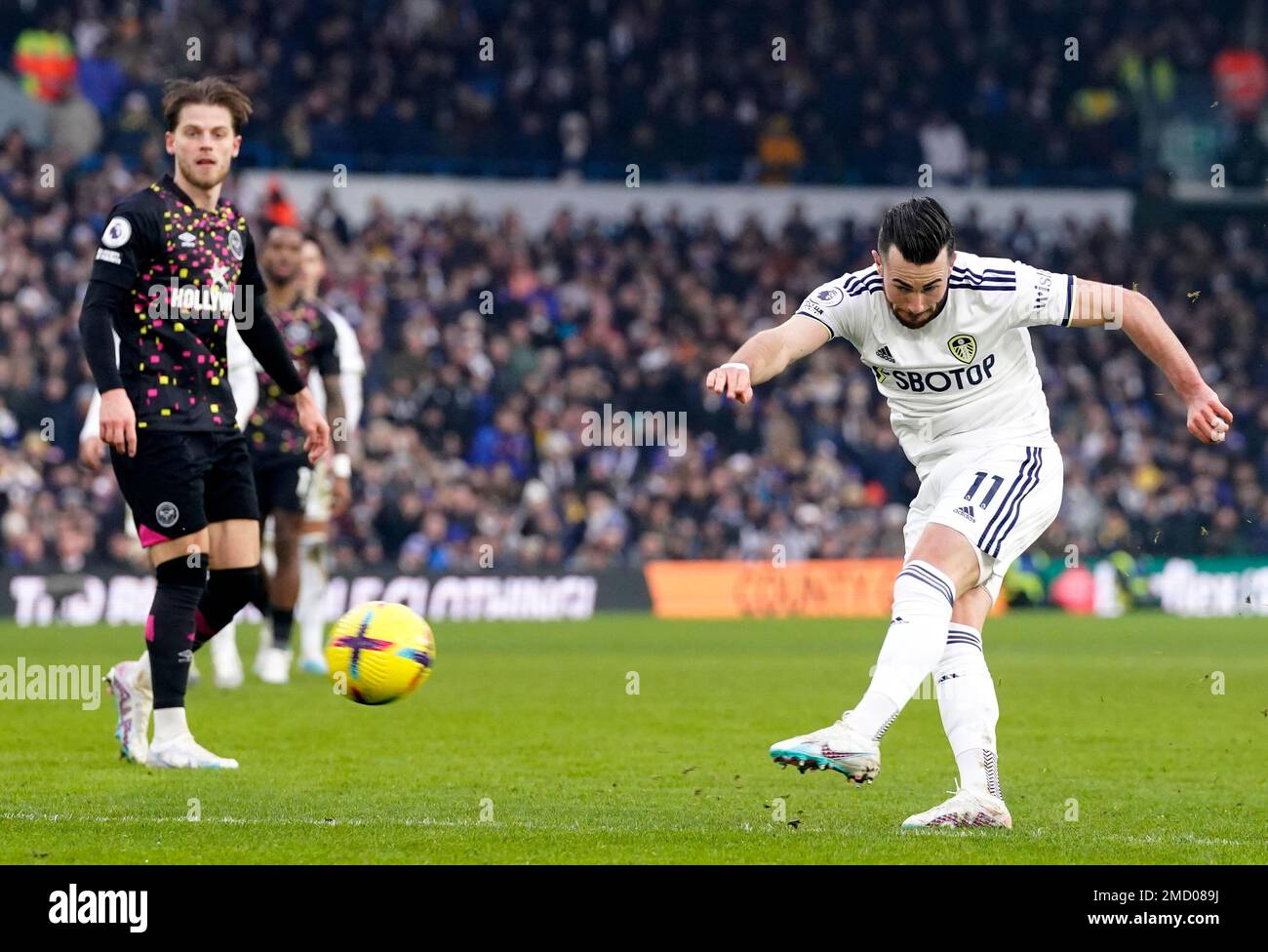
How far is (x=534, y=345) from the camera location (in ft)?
87.9

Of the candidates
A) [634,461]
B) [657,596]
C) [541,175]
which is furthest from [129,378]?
[541,175]

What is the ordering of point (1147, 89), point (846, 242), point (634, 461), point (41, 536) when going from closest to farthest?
1. point (41, 536)
2. point (634, 461)
3. point (846, 242)
4. point (1147, 89)

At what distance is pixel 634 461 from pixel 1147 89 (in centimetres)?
1346

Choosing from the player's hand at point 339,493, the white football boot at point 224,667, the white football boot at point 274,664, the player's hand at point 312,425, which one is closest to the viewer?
the player's hand at point 312,425

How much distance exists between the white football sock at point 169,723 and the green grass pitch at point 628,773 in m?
0.22

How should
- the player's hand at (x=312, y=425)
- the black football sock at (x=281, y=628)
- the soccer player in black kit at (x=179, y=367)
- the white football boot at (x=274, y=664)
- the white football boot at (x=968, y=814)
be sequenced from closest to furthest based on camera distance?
the white football boot at (x=968, y=814) < the soccer player in black kit at (x=179, y=367) < the player's hand at (x=312, y=425) < the black football sock at (x=281, y=628) < the white football boot at (x=274, y=664)

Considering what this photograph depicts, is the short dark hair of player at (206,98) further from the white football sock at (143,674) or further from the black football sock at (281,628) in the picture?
the black football sock at (281,628)

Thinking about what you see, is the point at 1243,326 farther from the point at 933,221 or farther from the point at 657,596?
the point at 933,221

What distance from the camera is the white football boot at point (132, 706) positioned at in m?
8.22

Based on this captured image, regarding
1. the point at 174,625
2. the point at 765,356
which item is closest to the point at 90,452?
the point at 174,625

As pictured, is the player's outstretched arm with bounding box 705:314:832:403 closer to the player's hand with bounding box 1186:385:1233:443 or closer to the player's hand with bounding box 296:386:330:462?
the player's hand with bounding box 1186:385:1233:443

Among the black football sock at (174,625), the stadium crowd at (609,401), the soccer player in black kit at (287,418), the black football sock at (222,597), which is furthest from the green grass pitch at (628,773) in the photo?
the stadium crowd at (609,401)

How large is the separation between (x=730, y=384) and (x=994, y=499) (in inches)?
48.7

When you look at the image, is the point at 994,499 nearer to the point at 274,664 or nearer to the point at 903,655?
the point at 903,655
